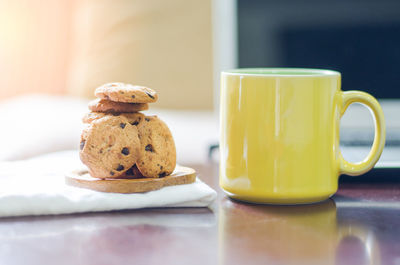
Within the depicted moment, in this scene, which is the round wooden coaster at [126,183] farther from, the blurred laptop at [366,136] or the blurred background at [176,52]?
the blurred background at [176,52]

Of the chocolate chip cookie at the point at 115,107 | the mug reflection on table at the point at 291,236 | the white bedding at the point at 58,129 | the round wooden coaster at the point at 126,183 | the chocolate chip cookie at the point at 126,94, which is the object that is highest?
the chocolate chip cookie at the point at 126,94

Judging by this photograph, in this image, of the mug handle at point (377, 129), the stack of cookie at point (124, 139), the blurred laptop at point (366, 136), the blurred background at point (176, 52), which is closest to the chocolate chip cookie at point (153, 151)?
the stack of cookie at point (124, 139)

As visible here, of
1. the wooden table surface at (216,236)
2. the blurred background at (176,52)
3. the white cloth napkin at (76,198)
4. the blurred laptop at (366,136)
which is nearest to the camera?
the wooden table surface at (216,236)

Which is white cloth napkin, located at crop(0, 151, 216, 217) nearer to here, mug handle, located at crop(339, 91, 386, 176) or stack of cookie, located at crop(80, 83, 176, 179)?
stack of cookie, located at crop(80, 83, 176, 179)

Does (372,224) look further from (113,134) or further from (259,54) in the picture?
(259,54)

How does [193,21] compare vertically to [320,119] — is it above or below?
above

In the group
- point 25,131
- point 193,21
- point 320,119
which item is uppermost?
point 193,21

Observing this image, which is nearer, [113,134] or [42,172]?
[113,134]

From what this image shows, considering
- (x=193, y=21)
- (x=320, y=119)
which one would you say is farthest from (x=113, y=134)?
(x=193, y=21)
